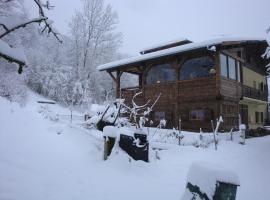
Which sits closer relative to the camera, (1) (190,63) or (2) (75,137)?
(2) (75,137)

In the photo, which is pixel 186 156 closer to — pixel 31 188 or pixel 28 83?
pixel 31 188

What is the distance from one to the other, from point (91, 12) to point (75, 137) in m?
23.8

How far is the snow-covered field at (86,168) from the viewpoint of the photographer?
15.4 feet

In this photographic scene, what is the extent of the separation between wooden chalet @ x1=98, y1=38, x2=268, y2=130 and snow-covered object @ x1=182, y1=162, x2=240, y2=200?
11.6 meters

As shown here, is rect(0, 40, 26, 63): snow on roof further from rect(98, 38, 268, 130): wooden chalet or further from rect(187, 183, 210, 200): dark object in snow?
rect(98, 38, 268, 130): wooden chalet

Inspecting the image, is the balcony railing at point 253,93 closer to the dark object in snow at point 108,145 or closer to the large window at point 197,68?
the large window at point 197,68

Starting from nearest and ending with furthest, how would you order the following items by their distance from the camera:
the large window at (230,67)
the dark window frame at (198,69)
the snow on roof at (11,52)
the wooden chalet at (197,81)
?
the snow on roof at (11,52) → the wooden chalet at (197,81) → the large window at (230,67) → the dark window frame at (198,69)

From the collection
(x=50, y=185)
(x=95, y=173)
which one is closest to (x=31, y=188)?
(x=50, y=185)

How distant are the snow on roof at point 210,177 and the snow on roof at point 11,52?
2.49m

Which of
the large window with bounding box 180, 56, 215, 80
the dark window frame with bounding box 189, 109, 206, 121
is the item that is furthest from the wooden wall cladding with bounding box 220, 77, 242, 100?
the dark window frame with bounding box 189, 109, 206, 121

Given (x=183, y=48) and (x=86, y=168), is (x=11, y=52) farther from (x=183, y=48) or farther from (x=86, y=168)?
(x=183, y=48)

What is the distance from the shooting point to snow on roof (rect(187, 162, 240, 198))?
283cm

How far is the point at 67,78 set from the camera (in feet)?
102

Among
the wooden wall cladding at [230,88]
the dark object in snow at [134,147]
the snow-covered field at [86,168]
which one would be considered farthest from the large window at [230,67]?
the dark object in snow at [134,147]
